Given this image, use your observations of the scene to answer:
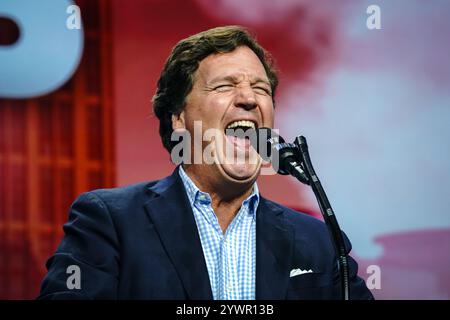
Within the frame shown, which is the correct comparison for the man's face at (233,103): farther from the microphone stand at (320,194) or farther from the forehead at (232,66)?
the microphone stand at (320,194)

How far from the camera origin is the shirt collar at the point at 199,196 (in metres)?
2.03

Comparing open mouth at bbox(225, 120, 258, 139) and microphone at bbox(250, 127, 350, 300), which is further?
open mouth at bbox(225, 120, 258, 139)

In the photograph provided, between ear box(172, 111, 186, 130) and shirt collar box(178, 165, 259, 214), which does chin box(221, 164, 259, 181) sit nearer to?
shirt collar box(178, 165, 259, 214)

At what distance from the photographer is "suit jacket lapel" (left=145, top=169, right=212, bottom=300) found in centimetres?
175

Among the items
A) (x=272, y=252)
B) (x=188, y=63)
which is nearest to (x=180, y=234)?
(x=272, y=252)

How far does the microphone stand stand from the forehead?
495 millimetres

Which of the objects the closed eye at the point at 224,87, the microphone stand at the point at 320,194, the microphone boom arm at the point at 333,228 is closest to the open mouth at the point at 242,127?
the closed eye at the point at 224,87

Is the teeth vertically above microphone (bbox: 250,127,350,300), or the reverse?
the teeth

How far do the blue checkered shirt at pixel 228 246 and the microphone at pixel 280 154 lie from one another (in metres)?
0.30

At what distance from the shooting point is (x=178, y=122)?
7.30 feet

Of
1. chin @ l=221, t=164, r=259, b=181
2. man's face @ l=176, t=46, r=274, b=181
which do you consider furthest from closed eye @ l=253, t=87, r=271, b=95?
chin @ l=221, t=164, r=259, b=181

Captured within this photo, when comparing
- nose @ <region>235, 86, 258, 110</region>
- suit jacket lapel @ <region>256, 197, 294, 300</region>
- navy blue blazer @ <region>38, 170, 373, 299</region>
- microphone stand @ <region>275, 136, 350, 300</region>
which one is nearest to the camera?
microphone stand @ <region>275, 136, 350, 300</region>

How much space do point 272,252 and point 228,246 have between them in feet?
0.39
